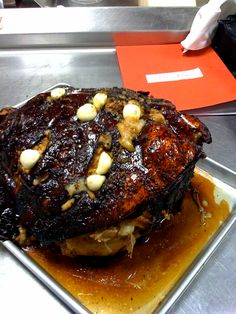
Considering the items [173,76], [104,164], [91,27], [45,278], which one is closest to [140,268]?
[45,278]

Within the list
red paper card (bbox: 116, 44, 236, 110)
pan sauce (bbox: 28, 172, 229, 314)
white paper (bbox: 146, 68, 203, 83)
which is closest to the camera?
pan sauce (bbox: 28, 172, 229, 314)

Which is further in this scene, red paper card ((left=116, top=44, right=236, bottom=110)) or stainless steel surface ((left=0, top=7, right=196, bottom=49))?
stainless steel surface ((left=0, top=7, right=196, bottom=49))

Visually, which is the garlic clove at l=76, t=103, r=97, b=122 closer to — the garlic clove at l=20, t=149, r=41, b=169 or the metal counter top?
the garlic clove at l=20, t=149, r=41, b=169

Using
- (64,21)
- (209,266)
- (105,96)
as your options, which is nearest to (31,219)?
(105,96)

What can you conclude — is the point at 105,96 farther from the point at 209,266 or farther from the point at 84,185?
the point at 209,266

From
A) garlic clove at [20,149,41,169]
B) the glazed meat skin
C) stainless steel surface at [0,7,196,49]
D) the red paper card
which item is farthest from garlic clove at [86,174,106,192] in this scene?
stainless steel surface at [0,7,196,49]

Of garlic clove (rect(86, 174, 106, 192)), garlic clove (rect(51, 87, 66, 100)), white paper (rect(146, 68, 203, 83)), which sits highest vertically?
garlic clove (rect(51, 87, 66, 100))

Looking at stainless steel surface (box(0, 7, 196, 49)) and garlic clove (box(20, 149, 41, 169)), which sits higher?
garlic clove (box(20, 149, 41, 169))
